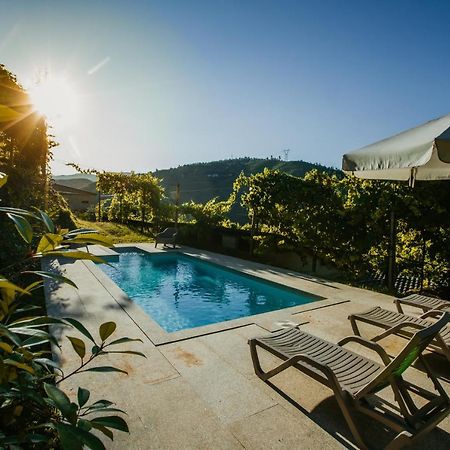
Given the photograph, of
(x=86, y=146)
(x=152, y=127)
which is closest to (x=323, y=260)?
(x=152, y=127)

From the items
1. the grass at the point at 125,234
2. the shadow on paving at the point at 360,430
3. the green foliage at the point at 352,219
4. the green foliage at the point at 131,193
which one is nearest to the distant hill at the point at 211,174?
the green foliage at the point at 131,193

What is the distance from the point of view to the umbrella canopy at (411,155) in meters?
3.05

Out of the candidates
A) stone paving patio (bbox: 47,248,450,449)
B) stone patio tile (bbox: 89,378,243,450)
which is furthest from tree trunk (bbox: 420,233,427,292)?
stone patio tile (bbox: 89,378,243,450)

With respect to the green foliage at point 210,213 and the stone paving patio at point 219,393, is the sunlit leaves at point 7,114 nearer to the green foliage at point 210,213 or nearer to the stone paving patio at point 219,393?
the stone paving patio at point 219,393

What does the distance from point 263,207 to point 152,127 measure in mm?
5107

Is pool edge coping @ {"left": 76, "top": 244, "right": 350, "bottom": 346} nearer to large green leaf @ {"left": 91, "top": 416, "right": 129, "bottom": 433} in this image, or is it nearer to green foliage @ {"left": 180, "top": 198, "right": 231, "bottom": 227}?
large green leaf @ {"left": 91, "top": 416, "right": 129, "bottom": 433}

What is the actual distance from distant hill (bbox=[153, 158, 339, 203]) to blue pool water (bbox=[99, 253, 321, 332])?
199ft

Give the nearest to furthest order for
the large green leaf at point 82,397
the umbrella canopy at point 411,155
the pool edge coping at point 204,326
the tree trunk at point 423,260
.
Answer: the large green leaf at point 82,397 < the umbrella canopy at point 411,155 < the pool edge coping at point 204,326 < the tree trunk at point 423,260

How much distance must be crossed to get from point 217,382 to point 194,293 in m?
5.49

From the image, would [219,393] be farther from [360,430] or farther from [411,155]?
[411,155]

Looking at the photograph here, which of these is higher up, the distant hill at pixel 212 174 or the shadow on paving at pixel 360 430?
the distant hill at pixel 212 174

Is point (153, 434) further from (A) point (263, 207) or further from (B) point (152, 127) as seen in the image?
(B) point (152, 127)

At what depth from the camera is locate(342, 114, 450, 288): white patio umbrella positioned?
120 inches

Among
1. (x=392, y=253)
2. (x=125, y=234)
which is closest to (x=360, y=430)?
(x=392, y=253)
